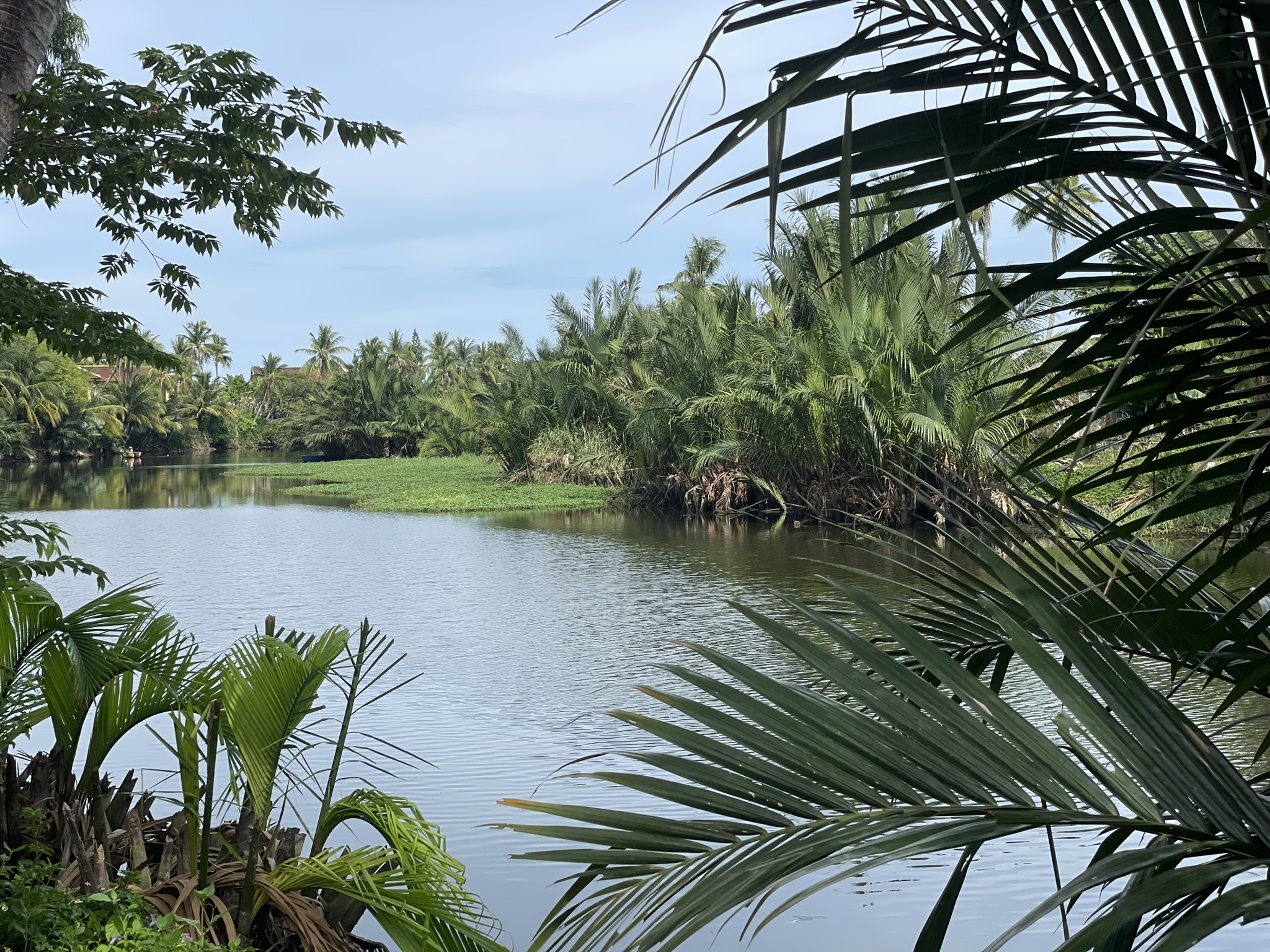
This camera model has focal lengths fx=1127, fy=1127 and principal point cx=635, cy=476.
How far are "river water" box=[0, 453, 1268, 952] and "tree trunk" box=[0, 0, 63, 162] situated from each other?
7.32 feet

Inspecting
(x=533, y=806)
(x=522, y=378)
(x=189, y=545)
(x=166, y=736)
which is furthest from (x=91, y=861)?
(x=522, y=378)

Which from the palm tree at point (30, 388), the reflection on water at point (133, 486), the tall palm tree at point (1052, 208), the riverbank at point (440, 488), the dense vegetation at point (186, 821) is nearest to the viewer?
the tall palm tree at point (1052, 208)

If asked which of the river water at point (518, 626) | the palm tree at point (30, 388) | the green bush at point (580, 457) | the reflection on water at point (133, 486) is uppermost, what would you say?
the palm tree at point (30, 388)

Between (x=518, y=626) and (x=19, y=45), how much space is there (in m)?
6.76

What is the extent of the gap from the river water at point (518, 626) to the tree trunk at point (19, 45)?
223 centimetres

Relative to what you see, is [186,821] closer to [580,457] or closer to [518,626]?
[518,626]

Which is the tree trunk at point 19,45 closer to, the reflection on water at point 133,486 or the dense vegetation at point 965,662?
the dense vegetation at point 965,662

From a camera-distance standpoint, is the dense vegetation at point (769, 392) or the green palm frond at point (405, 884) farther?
the dense vegetation at point (769, 392)

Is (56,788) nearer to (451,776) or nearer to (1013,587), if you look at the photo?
(451,776)

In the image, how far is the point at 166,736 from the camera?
641cm

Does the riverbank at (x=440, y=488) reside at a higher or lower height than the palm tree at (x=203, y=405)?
lower

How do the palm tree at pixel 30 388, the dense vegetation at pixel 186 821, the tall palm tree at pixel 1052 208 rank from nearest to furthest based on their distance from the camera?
the tall palm tree at pixel 1052 208 < the dense vegetation at pixel 186 821 < the palm tree at pixel 30 388

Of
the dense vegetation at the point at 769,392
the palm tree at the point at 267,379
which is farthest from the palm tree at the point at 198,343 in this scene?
the dense vegetation at the point at 769,392

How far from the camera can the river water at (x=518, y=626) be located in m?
4.25
